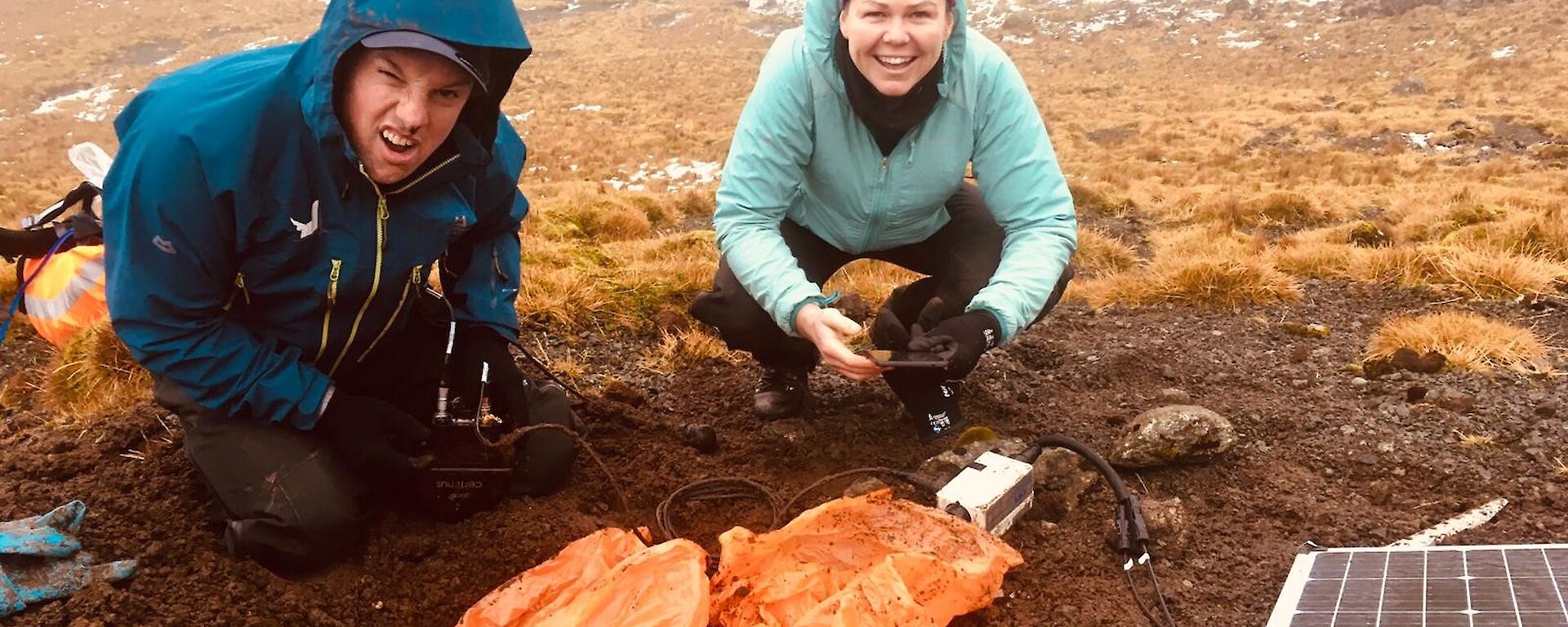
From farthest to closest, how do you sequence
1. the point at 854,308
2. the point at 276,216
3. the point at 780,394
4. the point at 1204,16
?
the point at 1204,16 → the point at 854,308 → the point at 780,394 → the point at 276,216

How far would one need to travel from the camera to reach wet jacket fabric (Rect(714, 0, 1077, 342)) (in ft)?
11.8

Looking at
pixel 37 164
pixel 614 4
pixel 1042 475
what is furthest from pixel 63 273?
pixel 614 4

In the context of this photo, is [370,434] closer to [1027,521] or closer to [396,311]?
[396,311]

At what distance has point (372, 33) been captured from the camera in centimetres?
244

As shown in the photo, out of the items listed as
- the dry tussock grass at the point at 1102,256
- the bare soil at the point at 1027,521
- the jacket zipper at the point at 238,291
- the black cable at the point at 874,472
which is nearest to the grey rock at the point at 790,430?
the bare soil at the point at 1027,521

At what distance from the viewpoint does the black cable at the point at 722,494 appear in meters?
3.45

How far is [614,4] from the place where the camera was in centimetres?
6844

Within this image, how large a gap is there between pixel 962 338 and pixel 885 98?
0.99m

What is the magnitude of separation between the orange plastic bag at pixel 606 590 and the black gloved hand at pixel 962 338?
1204mm

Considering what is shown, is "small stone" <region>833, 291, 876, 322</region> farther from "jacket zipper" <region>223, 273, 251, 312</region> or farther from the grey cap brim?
the grey cap brim

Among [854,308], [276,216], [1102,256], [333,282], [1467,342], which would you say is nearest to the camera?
[276,216]

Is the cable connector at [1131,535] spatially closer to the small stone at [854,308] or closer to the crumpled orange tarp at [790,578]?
the crumpled orange tarp at [790,578]

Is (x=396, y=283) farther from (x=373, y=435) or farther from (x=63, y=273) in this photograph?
(x=63, y=273)

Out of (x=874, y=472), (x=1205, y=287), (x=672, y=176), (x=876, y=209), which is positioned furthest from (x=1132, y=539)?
(x=672, y=176)
